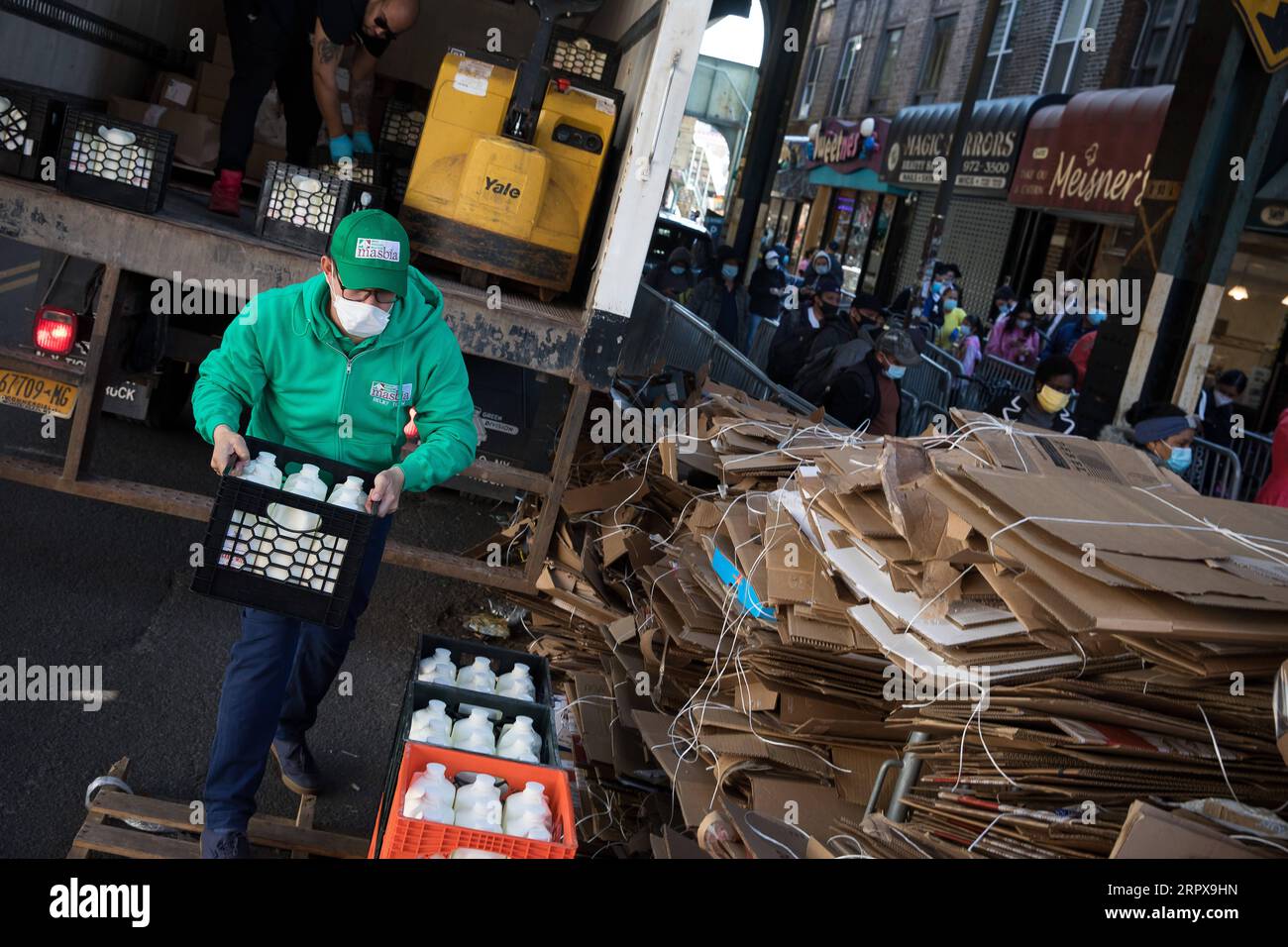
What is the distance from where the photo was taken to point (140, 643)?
5.18m

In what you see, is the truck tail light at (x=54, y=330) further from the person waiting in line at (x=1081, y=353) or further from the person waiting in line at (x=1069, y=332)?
the person waiting in line at (x=1069, y=332)

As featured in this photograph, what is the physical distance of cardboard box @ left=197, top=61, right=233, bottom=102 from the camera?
819cm

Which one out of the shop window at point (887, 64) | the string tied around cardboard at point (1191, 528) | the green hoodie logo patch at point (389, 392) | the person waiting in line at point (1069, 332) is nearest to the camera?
the string tied around cardboard at point (1191, 528)

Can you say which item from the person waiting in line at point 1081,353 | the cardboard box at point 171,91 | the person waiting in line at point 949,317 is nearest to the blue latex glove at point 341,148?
the cardboard box at point 171,91

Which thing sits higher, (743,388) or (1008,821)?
(743,388)

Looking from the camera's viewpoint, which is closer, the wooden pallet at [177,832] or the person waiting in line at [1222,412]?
the wooden pallet at [177,832]

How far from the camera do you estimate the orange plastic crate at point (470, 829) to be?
8.66ft

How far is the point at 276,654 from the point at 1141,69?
2074cm

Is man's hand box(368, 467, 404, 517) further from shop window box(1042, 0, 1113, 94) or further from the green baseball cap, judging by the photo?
shop window box(1042, 0, 1113, 94)

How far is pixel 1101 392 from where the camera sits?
889cm

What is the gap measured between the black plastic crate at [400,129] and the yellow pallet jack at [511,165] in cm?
291

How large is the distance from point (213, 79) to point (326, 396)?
5650 millimetres

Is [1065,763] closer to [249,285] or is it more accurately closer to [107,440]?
[249,285]
